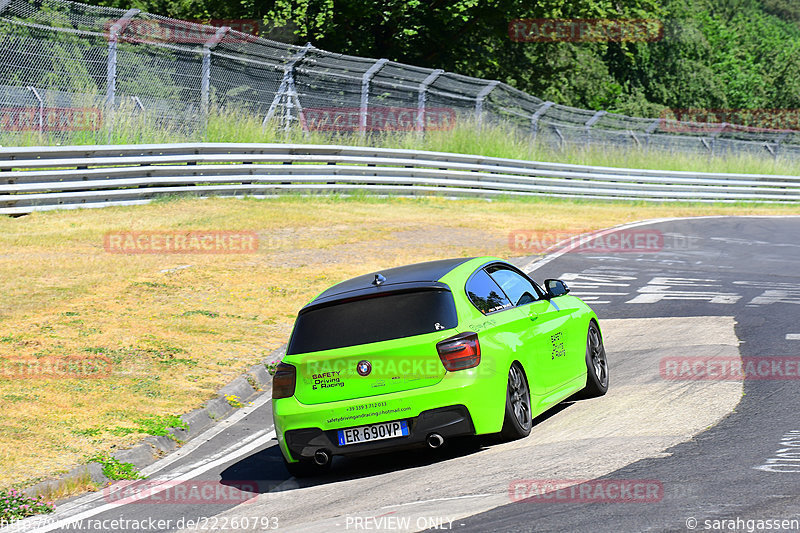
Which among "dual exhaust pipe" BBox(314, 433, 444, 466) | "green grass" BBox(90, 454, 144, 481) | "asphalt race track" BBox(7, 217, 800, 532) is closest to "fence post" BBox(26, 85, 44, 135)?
"asphalt race track" BBox(7, 217, 800, 532)

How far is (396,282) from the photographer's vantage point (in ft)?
27.4

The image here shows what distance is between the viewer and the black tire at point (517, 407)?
26.2 ft

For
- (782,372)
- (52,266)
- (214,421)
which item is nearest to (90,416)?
(214,421)

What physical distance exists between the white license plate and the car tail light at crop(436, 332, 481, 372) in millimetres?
537

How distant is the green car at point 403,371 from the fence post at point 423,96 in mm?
21193

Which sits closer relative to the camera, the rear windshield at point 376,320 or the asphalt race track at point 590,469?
the asphalt race track at point 590,469

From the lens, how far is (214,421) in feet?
33.2

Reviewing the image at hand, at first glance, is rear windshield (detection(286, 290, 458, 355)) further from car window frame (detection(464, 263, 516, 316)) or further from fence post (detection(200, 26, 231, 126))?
fence post (detection(200, 26, 231, 126))

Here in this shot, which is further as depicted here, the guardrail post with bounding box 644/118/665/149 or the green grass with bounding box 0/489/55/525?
the guardrail post with bounding box 644/118/665/149

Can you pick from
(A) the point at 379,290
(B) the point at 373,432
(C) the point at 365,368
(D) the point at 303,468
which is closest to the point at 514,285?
(A) the point at 379,290

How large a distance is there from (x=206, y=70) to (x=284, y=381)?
1691cm

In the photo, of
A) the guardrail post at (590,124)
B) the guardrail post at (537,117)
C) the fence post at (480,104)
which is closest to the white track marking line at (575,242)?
the fence post at (480,104)

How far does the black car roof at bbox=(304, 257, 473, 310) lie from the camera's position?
8.19 m

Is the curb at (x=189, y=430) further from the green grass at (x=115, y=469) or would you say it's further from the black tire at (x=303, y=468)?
the black tire at (x=303, y=468)
